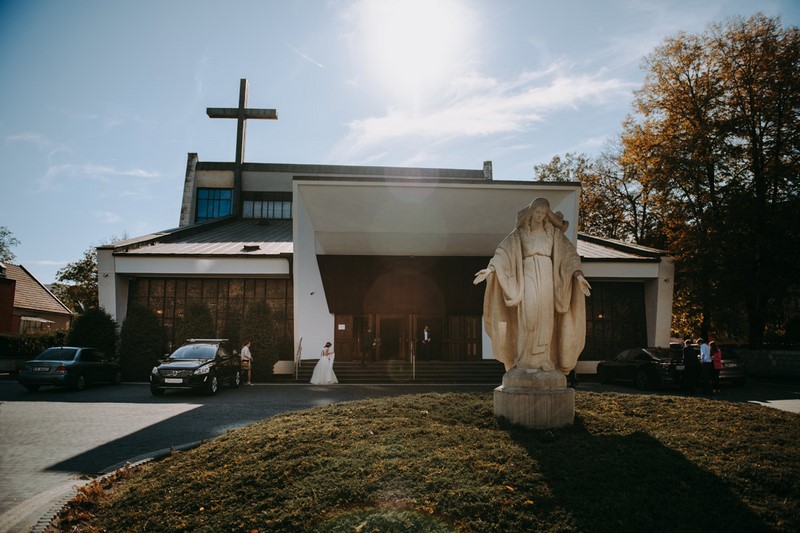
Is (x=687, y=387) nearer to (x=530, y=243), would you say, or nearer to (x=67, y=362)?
(x=530, y=243)

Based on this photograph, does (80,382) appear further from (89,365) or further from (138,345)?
(138,345)

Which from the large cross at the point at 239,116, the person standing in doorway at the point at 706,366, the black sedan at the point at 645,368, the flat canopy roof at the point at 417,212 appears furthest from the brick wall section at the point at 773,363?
the large cross at the point at 239,116

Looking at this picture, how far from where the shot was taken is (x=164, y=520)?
4.46 m

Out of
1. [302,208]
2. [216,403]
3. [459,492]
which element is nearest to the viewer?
[459,492]

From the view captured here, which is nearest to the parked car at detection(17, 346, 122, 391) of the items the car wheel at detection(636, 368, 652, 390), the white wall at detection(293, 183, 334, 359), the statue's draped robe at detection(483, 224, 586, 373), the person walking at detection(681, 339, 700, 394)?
the white wall at detection(293, 183, 334, 359)

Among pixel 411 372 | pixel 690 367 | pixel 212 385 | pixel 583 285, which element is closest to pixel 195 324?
pixel 212 385

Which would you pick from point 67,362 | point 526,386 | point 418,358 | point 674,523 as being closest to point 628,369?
point 418,358

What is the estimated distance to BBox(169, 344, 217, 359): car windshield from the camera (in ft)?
52.0

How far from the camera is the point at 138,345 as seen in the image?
63.7ft

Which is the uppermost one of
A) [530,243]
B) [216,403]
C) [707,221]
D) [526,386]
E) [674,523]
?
[707,221]

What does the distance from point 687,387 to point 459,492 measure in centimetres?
1321

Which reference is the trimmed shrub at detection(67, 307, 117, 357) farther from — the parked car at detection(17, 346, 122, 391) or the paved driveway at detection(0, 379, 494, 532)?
the paved driveway at detection(0, 379, 494, 532)

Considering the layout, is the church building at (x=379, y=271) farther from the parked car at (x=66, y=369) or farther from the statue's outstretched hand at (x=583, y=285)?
the statue's outstretched hand at (x=583, y=285)

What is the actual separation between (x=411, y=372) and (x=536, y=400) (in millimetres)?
13856
